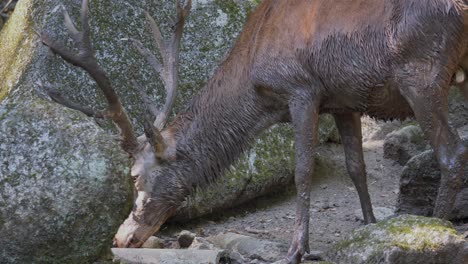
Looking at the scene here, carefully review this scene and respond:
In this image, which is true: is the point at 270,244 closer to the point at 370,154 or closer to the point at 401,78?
the point at 401,78

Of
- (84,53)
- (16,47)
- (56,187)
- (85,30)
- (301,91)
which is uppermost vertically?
(16,47)

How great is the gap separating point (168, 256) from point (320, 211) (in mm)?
2517

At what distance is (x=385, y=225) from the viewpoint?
5355mm

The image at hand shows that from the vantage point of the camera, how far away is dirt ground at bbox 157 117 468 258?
741cm

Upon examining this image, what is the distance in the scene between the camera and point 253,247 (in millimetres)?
6461

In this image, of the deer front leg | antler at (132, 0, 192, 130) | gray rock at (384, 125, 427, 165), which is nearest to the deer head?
antler at (132, 0, 192, 130)

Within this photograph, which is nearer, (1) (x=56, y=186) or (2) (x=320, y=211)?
(1) (x=56, y=186)

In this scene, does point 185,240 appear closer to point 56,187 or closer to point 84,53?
point 84,53

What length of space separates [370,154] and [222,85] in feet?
10.1

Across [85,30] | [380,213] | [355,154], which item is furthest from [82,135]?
[380,213]

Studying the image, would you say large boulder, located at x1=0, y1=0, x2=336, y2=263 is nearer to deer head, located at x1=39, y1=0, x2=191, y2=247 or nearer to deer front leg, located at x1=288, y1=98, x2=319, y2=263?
deer head, located at x1=39, y1=0, x2=191, y2=247

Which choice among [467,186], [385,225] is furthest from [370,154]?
[385,225]

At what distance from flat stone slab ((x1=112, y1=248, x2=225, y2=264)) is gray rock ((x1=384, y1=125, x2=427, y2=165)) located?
3437mm

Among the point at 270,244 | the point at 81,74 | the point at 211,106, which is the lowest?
the point at 270,244
